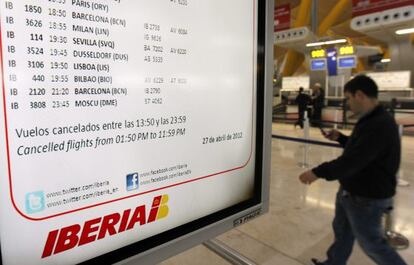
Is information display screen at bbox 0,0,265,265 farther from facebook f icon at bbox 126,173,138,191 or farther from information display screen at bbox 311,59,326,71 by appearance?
information display screen at bbox 311,59,326,71

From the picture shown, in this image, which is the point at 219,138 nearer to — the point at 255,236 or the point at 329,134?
the point at 329,134

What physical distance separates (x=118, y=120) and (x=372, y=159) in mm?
1823

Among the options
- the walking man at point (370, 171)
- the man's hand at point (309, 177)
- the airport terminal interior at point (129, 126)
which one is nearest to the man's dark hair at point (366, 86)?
the walking man at point (370, 171)

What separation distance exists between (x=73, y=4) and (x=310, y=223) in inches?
138

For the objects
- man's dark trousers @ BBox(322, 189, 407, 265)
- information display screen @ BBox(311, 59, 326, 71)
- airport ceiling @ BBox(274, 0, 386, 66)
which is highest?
airport ceiling @ BBox(274, 0, 386, 66)

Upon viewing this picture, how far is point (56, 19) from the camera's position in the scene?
657 mm

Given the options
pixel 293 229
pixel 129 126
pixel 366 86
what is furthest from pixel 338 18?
pixel 129 126

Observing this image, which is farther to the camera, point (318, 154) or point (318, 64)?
point (318, 64)

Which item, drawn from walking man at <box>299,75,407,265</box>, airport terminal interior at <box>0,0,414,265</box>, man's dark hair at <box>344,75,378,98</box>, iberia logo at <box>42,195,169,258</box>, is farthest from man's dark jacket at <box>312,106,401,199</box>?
iberia logo at <box>42,195,169,258</box>

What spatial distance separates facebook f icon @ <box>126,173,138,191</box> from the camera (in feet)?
2.61

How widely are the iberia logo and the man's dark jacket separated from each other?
1574mm

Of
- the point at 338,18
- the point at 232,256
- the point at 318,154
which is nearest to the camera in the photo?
the point at 232,256

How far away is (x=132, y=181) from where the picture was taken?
2.64ft

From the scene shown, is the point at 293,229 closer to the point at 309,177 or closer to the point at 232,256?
the point at 309,177
